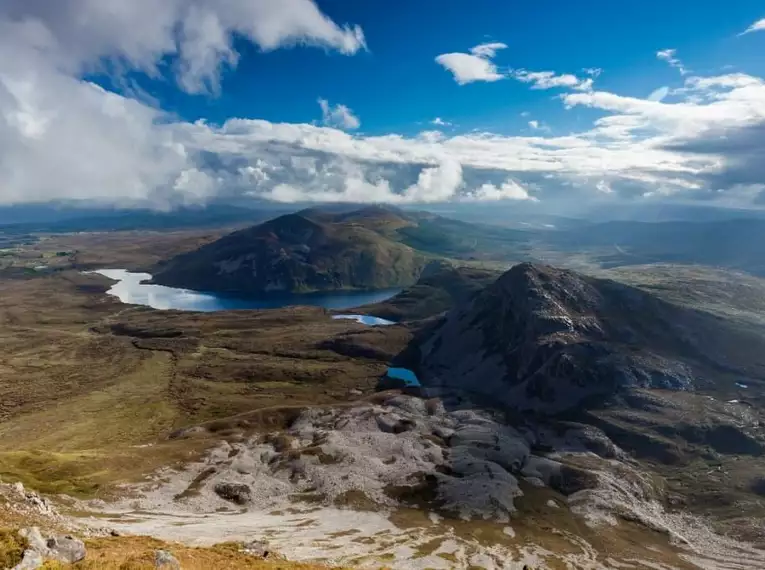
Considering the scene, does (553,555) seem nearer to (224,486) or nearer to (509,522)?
(509,522)

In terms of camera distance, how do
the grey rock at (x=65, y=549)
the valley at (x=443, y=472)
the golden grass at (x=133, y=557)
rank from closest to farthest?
1. the golden grass at (x=133, y=557)
2. the grey rock at (x=65, y=549)
3. the valley at (x=443, y=472)

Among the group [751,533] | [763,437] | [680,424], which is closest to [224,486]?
[751,533]

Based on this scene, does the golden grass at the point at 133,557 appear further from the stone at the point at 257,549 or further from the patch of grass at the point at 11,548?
the stone at the point at 257,549

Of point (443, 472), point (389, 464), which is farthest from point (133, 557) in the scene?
point (443, 472)

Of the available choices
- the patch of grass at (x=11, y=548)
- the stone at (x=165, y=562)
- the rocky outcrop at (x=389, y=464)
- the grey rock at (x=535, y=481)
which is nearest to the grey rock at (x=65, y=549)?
the patch of grass at (x=11, y=548)

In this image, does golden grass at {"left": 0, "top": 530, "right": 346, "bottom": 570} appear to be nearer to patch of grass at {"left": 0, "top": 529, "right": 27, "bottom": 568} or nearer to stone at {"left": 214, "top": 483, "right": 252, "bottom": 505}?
patch of grass at {"left": 0, "top": 529, "right": 27, "bottom": 568}

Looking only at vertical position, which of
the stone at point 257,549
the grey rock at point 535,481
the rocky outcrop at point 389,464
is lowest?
the grey rock at point 535,481

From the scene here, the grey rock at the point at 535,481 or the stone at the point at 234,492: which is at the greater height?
the stone at the point at 234,492
